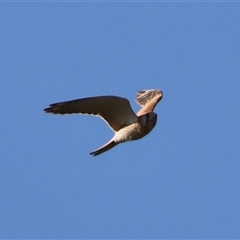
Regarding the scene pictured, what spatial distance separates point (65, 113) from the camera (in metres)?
19.0

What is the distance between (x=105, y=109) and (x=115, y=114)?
0.26 m

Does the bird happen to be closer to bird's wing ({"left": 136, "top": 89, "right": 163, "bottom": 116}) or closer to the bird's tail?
the bird's tail

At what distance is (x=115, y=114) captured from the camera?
64.3 ft

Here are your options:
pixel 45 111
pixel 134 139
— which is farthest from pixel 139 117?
pixel 45 111

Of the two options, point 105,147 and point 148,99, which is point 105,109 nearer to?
point 105,147

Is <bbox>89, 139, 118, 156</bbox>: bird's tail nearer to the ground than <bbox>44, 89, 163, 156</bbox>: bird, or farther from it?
nearer to the ground

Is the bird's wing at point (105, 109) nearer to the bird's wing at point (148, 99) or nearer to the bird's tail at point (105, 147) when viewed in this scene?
the bird's tail at point (105, 147)

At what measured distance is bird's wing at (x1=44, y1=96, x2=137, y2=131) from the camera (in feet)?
62.3

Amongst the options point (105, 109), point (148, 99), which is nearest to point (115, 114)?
point (105, 109)

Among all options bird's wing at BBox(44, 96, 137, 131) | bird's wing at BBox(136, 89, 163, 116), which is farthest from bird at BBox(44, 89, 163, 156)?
bird's wing at BBox(136, 89, 163, 116)

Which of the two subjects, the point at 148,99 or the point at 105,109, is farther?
the point at 148,99

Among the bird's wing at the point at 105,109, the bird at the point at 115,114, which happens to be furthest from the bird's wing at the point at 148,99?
the bird's wing at the point at 105,109

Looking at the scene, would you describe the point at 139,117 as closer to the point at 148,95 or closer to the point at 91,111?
the point at 91,111

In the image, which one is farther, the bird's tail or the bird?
the bird's tail
